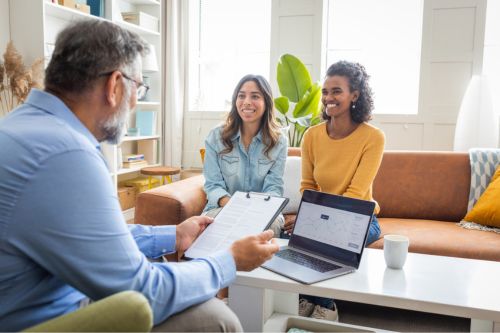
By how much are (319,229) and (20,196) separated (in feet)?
3.27

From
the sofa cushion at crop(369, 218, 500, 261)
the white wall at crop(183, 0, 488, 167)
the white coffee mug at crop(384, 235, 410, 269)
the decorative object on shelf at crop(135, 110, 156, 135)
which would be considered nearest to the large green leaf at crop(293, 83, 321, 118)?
the white wall at crop(183, 0, 488, 167)

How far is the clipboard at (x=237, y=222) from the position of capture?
1334 millimetres

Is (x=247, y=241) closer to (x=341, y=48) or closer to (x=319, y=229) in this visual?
(x=319, y=229)

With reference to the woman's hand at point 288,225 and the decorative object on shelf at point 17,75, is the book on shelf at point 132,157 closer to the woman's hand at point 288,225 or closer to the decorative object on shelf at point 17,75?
the decorative object on shelf at point 17,75

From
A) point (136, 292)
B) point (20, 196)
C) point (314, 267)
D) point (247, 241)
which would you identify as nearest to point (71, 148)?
point (20, 196)

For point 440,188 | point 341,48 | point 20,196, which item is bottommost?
point 440,188

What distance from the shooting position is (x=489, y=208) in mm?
2352

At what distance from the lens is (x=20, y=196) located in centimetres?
75

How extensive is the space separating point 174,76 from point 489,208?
3239 mm

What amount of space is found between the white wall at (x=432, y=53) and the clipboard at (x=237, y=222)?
291 centimetres

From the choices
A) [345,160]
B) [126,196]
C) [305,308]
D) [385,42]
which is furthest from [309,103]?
[305,308]

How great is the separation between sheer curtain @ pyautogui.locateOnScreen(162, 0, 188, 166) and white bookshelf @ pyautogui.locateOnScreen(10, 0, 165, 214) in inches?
3.4

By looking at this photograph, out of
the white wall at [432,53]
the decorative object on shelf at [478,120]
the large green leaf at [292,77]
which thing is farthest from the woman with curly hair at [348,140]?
the white wall at [432,53]

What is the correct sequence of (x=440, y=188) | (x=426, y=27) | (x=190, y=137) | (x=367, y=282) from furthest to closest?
1. (x=190, y=137)
2. (x=426, y=27)
3. (x=440, y=188)
4. (x=367, y=282)
